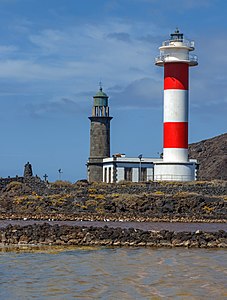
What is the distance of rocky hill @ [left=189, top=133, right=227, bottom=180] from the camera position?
68.6 m

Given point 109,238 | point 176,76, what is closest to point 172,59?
point 176,76

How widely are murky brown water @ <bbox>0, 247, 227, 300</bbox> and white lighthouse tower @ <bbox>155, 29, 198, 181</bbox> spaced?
1979 centimetres

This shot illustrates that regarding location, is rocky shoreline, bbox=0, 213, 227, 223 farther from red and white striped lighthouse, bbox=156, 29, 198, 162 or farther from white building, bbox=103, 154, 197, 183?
white building, bbox=103, 154, 197, 183

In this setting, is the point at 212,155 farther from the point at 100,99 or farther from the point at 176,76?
the point at 176,76

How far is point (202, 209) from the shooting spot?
128 ft

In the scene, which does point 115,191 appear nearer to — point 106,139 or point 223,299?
point 106,139

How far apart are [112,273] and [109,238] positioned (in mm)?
5303

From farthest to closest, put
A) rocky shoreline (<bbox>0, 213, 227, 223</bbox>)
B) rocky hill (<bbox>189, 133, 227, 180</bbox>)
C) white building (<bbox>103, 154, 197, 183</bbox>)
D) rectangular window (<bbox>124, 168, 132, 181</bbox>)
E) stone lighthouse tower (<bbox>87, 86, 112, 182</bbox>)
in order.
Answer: rocky hill (<bbox>189, 133, 227, 180</bbox>)
stone lighthouse tower (<bbox>87, 86, 112, 182</bbox>)
rectangular window (<bbox>124, 168, 132, 181</bbox>)
white building (<bbox>103, 154, 197, 183</bbox>)
rocky shoreline (<bbox>0, 213, 227, 223</bbox>)

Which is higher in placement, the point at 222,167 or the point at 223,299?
the point at 222,167

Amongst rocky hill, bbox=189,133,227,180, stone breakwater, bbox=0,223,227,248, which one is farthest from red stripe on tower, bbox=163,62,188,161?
rocky hill, bbox=189,133,227,180

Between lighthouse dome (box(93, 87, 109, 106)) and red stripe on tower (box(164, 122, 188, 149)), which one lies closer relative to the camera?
red stripe on tower (box(164, 122, 188, 149))

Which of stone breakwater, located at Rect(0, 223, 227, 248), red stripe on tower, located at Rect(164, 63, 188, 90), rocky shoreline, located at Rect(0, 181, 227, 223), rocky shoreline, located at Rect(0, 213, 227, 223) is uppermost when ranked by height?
red stripe on tower, located at Rect(164, 63, 188, 90)

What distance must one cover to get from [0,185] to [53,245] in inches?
881

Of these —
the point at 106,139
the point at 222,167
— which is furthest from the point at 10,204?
the point at 222,167
